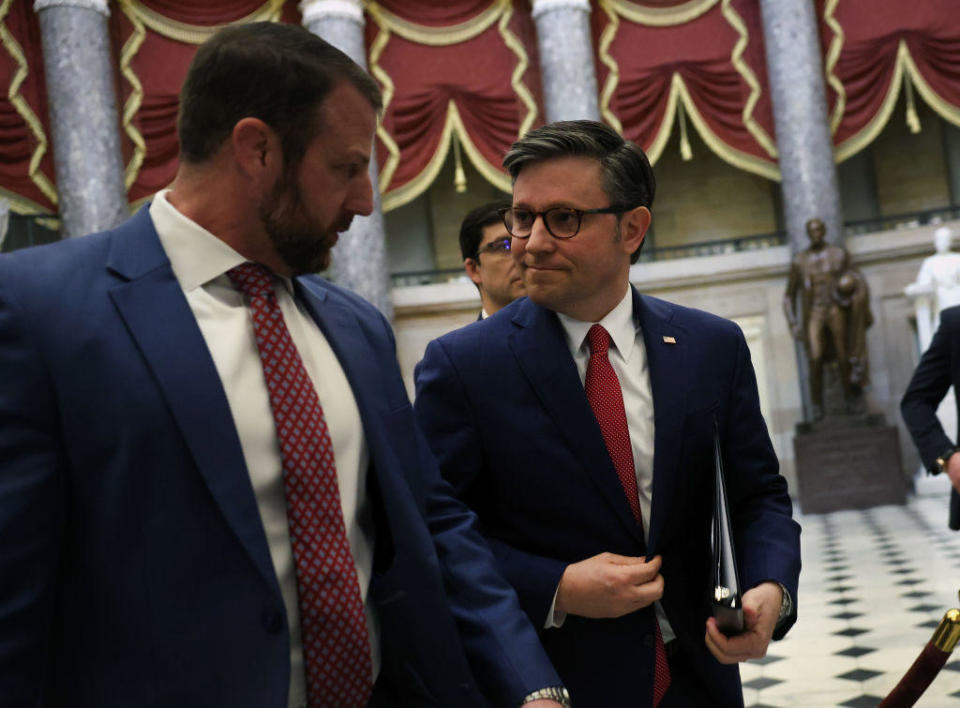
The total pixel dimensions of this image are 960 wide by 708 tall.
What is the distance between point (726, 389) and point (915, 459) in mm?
12814

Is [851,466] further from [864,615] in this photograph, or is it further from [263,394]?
[263,394]

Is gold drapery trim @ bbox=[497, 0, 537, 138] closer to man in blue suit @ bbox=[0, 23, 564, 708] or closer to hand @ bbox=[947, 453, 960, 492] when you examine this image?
hand @ bbox=[947, 453, 960, 492]

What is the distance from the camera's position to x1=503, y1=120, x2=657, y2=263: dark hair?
2.06 metres

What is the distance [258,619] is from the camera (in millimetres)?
1389

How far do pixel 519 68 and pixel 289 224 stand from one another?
497 inches

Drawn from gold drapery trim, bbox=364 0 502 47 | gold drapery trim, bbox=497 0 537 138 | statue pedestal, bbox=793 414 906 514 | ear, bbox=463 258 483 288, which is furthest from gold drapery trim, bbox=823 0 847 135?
ear, bbox=463 258 483 288

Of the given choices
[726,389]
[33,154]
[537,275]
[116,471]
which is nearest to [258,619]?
[116,471]

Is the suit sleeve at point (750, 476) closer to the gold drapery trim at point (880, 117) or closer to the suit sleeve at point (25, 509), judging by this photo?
the suit sleeve at point (25, 509)

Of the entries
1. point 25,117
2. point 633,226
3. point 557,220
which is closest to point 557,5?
point 25,117

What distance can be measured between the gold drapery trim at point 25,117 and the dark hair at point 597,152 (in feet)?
36.0

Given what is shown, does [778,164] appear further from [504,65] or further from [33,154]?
[33,154]

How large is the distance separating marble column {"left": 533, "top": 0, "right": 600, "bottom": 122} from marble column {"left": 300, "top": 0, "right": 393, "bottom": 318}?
2.36m

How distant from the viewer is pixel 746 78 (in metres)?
13.5

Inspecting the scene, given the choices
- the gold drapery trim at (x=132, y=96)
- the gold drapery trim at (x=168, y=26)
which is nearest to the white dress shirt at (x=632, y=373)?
the gold drapery trim at (x=132, y=96)
